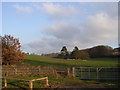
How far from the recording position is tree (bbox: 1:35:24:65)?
2533 cm

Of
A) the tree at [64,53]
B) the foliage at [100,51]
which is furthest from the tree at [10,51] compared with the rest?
the tree at [64,53]

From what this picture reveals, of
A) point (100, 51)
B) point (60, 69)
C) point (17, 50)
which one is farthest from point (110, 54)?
point (60, 69)

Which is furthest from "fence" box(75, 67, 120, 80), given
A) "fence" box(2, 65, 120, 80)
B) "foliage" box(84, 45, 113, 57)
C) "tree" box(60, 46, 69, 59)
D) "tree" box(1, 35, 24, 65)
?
"tree" box(60, 46, 69, 59)

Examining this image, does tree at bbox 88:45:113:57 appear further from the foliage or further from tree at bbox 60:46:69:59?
tree at bbox 60:46:69:59

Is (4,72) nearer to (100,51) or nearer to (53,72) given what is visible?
(53,72)

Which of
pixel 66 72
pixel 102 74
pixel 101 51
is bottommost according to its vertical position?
pixel 102 74

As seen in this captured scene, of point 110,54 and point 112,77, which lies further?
point 110,54

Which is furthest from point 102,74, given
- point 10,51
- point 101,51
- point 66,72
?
point 101,51

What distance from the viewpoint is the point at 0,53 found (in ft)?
82.1

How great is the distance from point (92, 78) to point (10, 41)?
15.2 metres

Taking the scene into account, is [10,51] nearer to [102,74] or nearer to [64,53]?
[102,74]

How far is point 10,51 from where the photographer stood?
83.1 feet

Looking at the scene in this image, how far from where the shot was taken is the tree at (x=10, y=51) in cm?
2533

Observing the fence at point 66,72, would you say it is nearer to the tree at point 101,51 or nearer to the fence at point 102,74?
the fence at point 102,74
